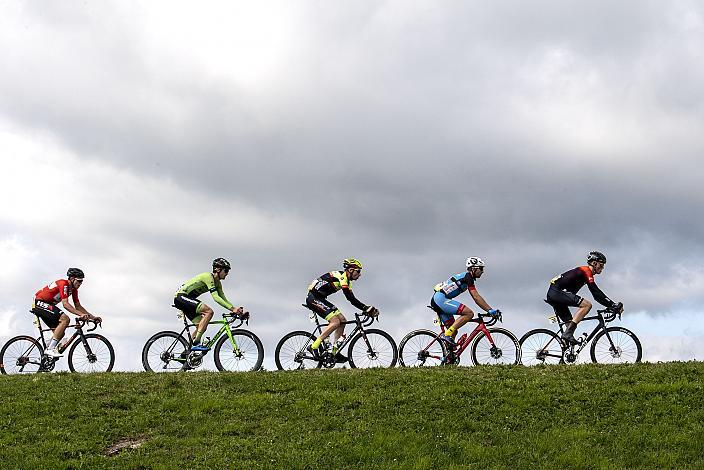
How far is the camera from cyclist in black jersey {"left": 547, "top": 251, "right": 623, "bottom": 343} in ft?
72.8

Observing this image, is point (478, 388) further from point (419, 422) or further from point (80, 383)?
point (80, 383)

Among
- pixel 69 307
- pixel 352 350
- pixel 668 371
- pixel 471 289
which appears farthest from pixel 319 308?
pixel 668 371

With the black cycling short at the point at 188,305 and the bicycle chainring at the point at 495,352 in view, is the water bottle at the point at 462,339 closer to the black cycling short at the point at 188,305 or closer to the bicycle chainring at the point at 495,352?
the bicycle chainring at the point at 495,352

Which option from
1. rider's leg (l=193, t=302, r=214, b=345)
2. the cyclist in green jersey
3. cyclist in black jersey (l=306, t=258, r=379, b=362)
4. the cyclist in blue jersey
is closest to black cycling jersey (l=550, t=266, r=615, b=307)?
the cyclist in blue jersey

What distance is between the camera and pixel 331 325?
21.9 meters

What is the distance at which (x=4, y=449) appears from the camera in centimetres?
1602

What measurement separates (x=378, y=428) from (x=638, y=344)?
9.40m

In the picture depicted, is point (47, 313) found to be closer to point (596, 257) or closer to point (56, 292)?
point (56, 292)

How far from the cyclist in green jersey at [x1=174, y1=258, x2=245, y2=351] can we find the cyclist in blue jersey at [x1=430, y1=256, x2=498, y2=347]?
584cm

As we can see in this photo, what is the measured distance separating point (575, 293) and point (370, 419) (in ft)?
28.3

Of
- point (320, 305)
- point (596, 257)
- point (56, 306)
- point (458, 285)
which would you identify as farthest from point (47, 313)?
point (596, 257)

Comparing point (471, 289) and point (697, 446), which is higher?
point (471, 289)

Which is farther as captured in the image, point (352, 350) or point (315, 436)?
point (352, 350)

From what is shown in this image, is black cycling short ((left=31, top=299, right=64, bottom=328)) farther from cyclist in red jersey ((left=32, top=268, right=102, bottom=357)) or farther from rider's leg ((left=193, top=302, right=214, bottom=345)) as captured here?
rider's leg ((left=193, top=302, right=214, bottom=345))
